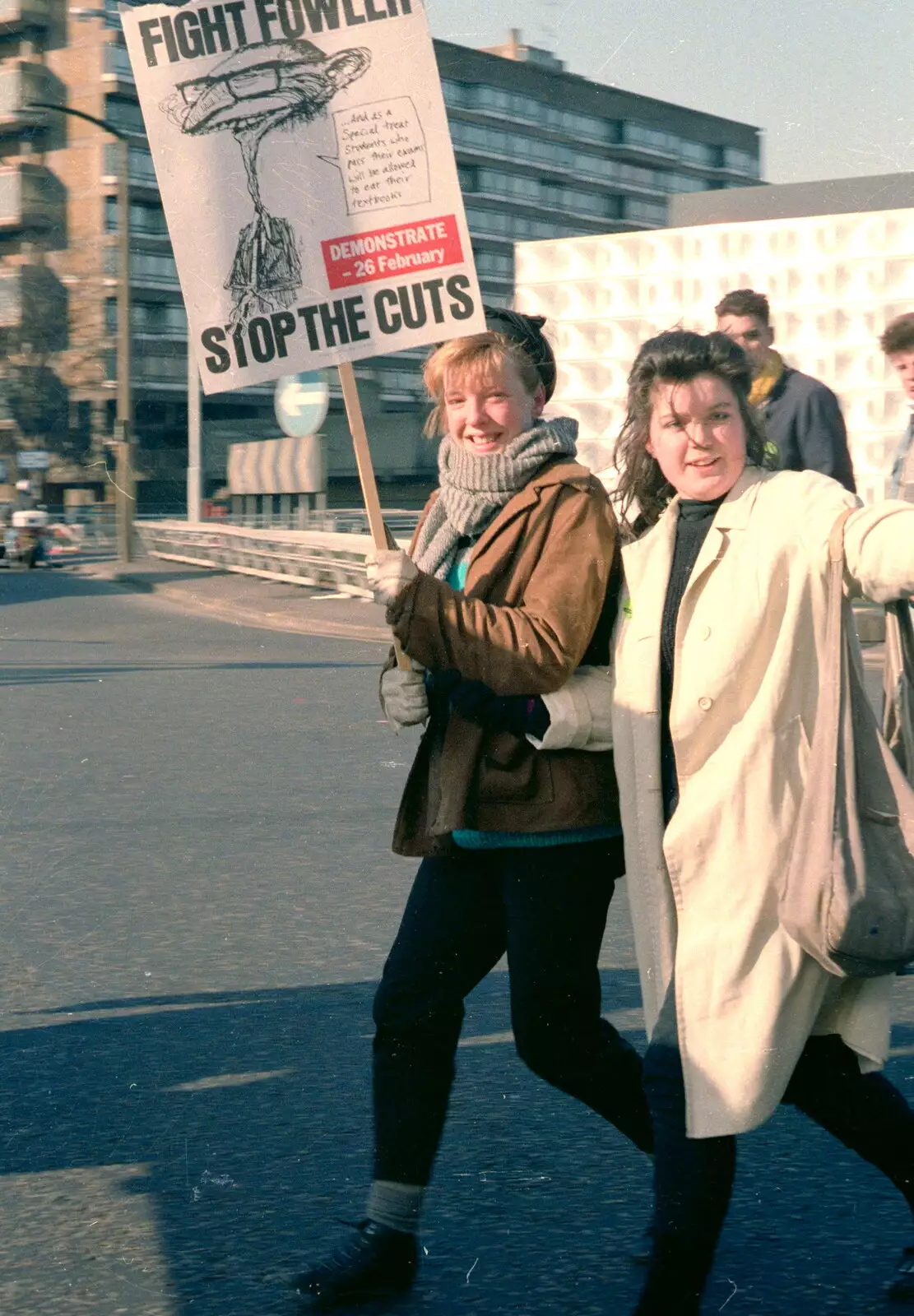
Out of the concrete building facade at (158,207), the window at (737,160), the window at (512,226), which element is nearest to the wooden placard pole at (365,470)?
the concrete building facade at (158,207)

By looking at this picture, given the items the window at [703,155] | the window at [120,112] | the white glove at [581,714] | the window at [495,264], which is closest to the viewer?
the white glove at [581,714]

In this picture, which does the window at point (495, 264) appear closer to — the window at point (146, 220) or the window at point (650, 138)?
the window at point (650, 138)

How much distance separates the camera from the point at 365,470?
3.79 metres

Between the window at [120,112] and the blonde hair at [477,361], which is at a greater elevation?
the window at [120,112]

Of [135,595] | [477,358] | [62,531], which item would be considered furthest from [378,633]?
[62,531]

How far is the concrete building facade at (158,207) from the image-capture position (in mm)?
69812

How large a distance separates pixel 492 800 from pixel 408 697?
24 cm

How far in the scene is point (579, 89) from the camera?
101875 mm

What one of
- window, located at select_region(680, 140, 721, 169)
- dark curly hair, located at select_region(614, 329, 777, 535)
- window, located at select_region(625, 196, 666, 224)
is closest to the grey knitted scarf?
dark curly hair, located at select_region(614, 329, 777, 535)

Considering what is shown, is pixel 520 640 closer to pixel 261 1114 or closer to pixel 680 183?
pixel 261 1114

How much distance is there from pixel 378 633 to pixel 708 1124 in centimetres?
1680

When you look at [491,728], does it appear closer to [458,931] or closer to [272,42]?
[458,931]

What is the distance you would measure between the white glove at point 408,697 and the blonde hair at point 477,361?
1.58 feet

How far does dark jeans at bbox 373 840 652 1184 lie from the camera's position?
3.63m
